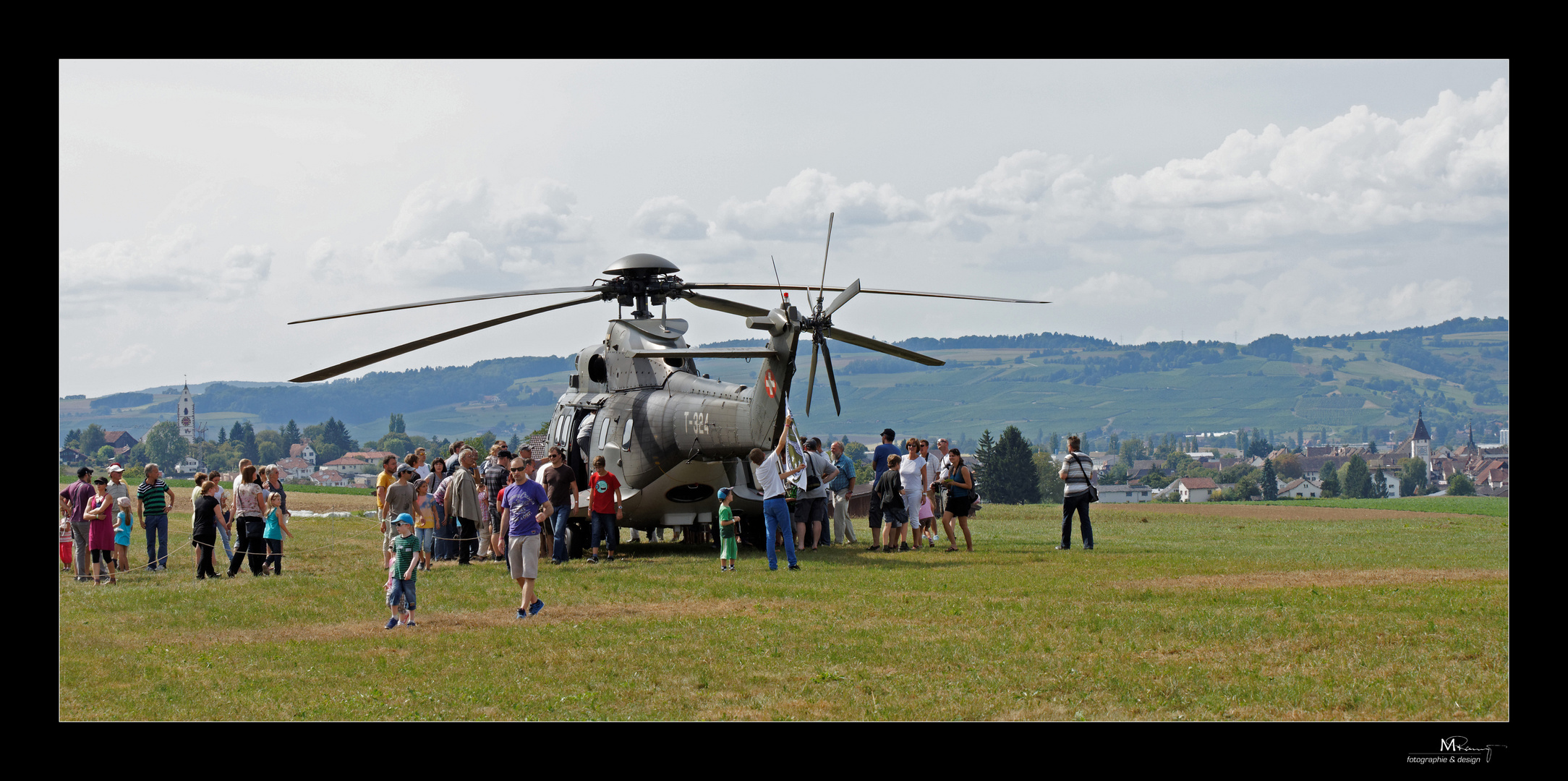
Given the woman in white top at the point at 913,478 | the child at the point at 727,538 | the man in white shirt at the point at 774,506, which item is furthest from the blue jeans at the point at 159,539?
the woman in white top at the point at 913,478

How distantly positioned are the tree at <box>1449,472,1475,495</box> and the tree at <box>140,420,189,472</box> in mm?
121455

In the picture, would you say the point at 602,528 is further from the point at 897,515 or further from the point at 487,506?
the point at 897,515

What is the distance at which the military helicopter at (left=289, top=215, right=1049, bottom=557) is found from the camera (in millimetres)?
17125

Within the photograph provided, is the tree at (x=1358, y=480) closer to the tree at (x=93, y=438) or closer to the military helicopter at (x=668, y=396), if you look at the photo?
the tree at (x=93, y=438)

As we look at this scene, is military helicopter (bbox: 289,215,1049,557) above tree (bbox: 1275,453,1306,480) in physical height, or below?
above

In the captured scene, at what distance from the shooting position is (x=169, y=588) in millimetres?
15641

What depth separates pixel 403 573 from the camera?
1231 centimetres

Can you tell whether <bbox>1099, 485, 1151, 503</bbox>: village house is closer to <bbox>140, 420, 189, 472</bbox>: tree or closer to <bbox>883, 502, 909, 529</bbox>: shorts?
<bbox>140, 420, 189, 472</bbox>: tree

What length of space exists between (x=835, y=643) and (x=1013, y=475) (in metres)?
92.1

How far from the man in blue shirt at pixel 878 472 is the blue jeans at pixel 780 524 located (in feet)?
7.53

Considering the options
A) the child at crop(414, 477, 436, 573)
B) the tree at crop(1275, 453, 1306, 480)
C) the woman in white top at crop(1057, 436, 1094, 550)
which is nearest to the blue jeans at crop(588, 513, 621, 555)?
the child at crop(414, 477, 436, 573)
